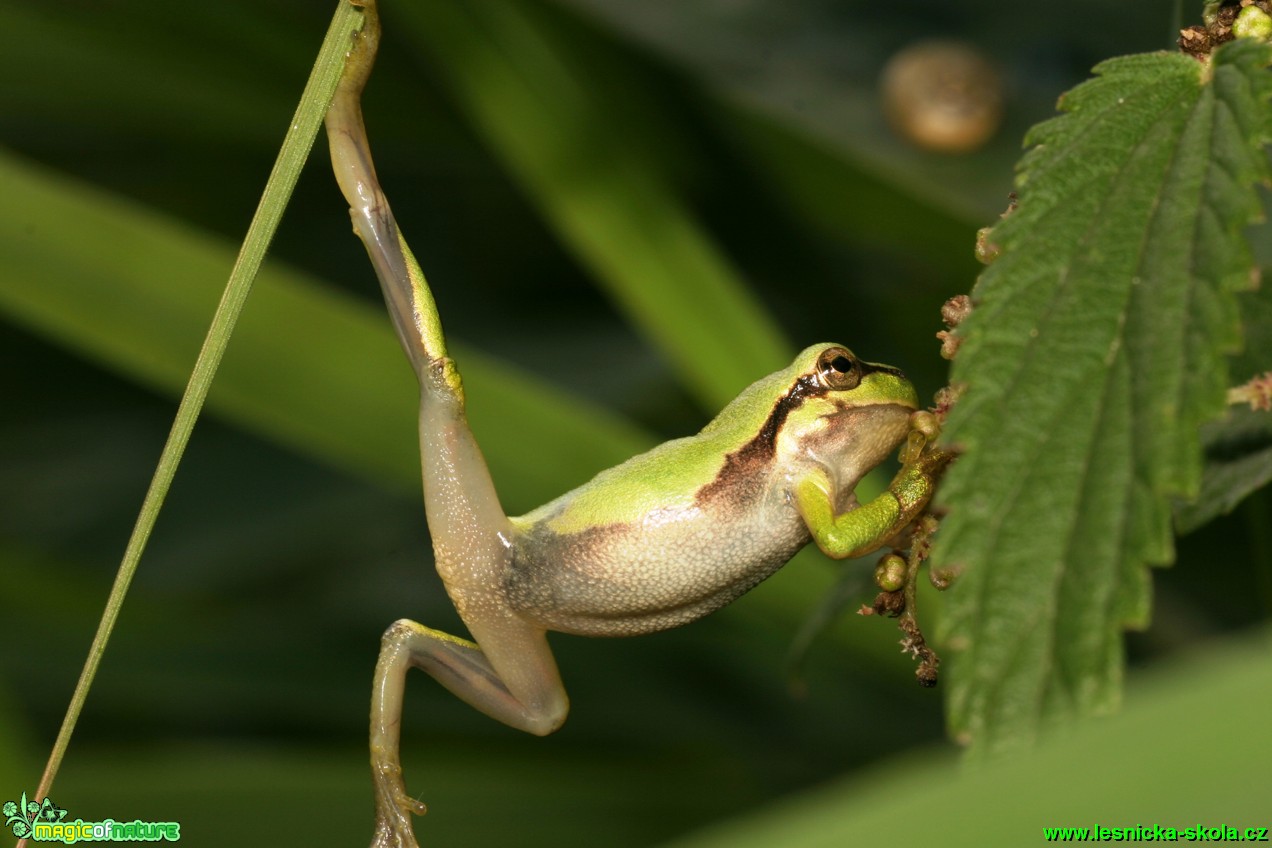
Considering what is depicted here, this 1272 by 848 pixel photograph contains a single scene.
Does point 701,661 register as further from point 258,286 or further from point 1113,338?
point 1113,338

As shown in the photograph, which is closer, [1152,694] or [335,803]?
[1152,694]

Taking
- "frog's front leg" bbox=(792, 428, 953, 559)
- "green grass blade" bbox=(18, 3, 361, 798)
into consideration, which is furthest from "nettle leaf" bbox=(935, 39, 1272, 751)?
"green grass blade" bbox=(18, 3, 361, 798)

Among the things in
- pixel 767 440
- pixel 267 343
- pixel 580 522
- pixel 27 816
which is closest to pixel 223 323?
pixel 580 522

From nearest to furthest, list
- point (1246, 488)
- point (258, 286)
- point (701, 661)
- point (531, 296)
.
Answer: point (1246, 488)
point (258, 286)
point (701, 661)
point (531, 296)

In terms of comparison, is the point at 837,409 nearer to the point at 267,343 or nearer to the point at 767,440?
the point at 767,440

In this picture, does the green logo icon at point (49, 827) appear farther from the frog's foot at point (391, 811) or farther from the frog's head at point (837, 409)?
the frog's head at point (837, 409)

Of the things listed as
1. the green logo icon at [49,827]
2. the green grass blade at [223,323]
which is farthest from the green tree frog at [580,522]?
the green logo icon at [49,827]

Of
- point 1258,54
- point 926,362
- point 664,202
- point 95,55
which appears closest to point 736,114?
point 664,202
